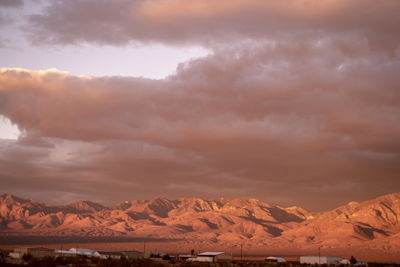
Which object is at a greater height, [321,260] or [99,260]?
[99,260]

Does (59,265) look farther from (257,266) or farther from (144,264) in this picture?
(257,266)

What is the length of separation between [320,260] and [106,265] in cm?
8420

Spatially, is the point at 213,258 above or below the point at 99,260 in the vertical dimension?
below

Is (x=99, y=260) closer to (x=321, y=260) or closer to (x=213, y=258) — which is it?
(x=213, y=258)

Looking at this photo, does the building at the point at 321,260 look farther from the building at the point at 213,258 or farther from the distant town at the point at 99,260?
the building at the point at 213,258

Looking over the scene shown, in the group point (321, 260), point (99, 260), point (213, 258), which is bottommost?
point (321, 260)

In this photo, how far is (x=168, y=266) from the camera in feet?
287

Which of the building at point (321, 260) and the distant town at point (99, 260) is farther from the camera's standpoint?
the building at point (321, 260)

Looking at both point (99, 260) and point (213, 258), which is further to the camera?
point (213, 258)

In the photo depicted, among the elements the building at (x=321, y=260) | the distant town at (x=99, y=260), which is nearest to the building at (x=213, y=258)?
the distant town at (x=99, y=260)

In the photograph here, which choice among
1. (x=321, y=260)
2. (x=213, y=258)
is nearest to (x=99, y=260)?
(x=213, y=258)

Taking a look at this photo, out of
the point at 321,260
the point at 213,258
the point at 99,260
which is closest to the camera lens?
the point at 99,260

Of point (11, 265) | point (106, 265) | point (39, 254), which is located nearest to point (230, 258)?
point (39, 254)

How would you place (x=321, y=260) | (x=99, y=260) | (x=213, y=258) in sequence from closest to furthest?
1. (x=99, y=260)
2. (x=321, y=260)
3. (x=213, y=258)
